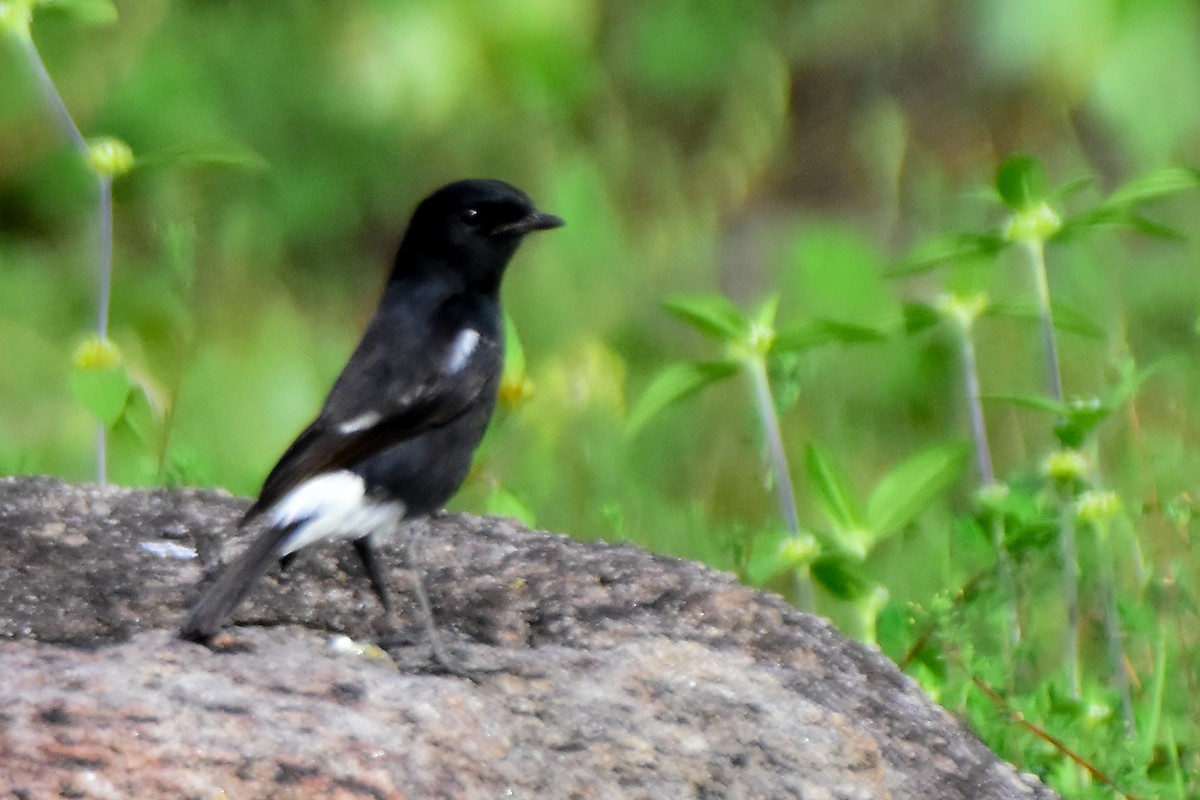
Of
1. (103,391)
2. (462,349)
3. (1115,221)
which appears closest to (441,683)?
(462,349)

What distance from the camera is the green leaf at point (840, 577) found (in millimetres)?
4031

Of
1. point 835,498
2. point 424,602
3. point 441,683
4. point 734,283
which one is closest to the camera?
point 441,683

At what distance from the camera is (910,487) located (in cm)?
407

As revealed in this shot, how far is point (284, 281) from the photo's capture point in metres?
6.81

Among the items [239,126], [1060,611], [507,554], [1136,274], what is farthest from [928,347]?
[239,126]

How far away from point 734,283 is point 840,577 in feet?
10.7

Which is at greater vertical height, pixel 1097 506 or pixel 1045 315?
pixel 1045 315

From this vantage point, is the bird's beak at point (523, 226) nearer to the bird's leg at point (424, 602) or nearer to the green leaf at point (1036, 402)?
the bird's leg at point (424, 602)

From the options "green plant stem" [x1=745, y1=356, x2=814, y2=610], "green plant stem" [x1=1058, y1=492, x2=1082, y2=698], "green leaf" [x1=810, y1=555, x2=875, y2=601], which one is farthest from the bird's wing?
"green plant stem" [x1=1058, y1=492, x2=1082, y2=698]

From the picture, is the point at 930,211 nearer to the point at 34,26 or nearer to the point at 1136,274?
the point at 1136,274

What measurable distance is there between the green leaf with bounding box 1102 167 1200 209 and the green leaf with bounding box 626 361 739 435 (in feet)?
3.09

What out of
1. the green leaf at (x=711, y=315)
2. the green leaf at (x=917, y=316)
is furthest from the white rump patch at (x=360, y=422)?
the green leaf at (x=917, y=316)

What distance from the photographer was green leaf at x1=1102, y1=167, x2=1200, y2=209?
409cm

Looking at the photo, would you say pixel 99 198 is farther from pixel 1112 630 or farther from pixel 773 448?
pixel 1112 630
